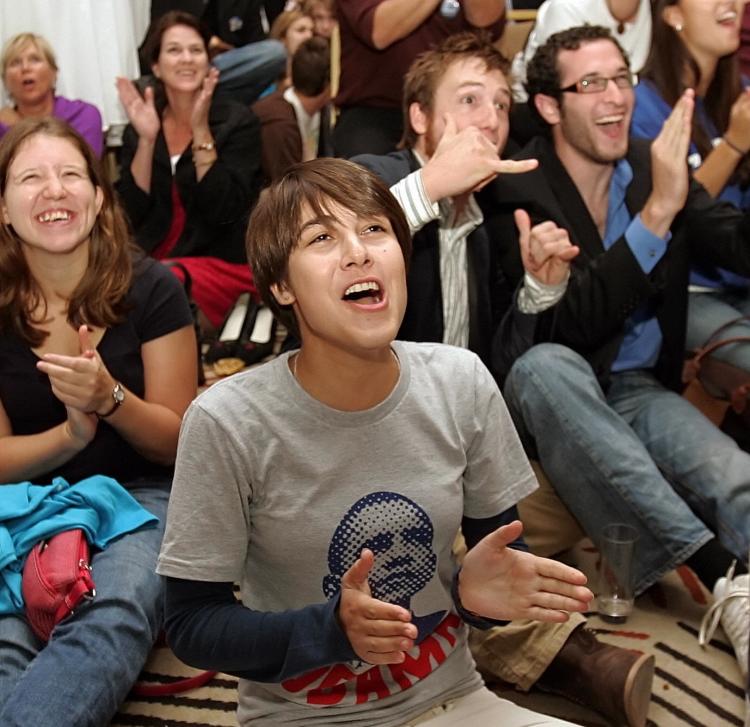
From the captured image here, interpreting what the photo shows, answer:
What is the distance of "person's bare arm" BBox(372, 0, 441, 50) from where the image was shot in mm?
2432

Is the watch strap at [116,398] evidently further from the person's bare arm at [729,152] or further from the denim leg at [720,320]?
the person's bare arm at [729,152]

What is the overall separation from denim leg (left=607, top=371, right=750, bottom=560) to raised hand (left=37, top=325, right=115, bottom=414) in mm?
1021

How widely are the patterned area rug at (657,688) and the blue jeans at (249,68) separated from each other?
255cm

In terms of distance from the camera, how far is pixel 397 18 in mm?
2447

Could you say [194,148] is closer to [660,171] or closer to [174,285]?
[174,285]

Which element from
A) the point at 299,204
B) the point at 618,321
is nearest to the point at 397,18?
the point at 618,321

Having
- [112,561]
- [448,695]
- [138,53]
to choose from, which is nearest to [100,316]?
[112,561]

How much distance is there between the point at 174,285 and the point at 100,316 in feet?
0.49

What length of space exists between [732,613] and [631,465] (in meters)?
0.30

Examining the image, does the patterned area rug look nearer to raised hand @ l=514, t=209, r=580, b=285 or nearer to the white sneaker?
the white sneaker

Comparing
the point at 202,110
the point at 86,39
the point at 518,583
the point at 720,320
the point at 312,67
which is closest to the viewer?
the point at 518,583

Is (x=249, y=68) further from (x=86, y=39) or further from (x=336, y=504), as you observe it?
(x=336, y=504)

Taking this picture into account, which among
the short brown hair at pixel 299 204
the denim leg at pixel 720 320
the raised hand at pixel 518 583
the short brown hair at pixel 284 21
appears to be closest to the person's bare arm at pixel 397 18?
the denim leg at pixel 720 320

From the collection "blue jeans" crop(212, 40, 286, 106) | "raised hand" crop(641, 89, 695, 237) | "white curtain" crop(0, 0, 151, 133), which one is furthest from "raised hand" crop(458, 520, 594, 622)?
"blue jeans" crop(212, 40, 286, 106)
